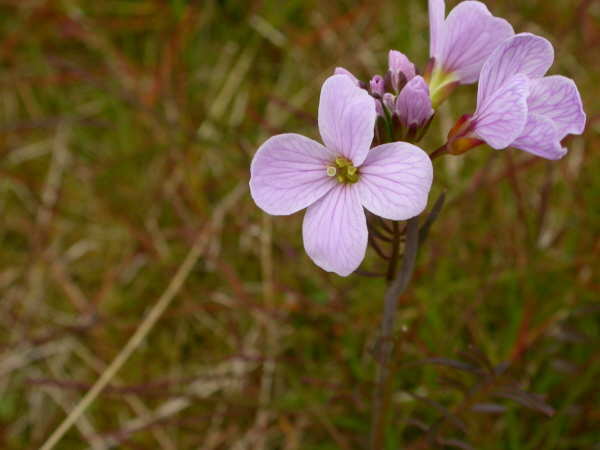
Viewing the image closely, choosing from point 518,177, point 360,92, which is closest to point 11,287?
point 360,92

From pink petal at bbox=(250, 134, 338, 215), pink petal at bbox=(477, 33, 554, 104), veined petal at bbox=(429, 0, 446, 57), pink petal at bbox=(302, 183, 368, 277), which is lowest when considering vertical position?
pink petal at bbox=(302, 183, 368, 277)

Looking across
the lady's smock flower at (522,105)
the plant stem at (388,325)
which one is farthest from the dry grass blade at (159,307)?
the lady's smock flower at (522,105)

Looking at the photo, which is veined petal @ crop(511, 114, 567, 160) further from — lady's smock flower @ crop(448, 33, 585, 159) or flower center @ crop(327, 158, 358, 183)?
flower center @ crop(327, 158, 358, 183)

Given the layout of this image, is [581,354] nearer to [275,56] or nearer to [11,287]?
[275,56]

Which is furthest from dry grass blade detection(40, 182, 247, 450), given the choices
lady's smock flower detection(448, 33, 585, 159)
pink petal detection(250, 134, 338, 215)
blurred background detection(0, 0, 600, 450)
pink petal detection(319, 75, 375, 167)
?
lady's smock flower detection(448, 33, 585, 159)

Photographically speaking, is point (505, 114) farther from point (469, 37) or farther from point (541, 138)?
point (469, 37)

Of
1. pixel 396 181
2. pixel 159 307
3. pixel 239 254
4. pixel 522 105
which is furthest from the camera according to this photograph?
pixel 239 254

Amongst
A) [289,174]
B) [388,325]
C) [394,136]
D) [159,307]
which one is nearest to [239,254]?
[159,307]
